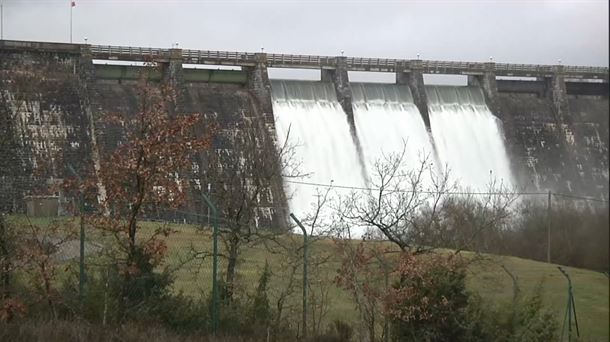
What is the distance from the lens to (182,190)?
956cm

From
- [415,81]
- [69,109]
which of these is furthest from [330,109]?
[69,109]

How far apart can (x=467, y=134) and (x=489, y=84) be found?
3.74 metres

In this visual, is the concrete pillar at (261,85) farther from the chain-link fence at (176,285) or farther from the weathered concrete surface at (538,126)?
the chain-link fence at (176,285)

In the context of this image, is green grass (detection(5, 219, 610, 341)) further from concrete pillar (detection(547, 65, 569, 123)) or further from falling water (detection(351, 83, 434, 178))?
concrete pillar (detection(547, 65, 569, 123))

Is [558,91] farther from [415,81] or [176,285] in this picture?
[176,285]

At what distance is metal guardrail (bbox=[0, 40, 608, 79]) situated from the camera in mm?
34406

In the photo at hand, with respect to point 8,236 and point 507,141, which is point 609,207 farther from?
point 507,141

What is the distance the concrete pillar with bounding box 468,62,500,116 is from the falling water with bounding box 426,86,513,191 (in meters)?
0.33

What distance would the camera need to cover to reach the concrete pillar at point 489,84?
44.2 m

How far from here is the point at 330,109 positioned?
A: 128ft

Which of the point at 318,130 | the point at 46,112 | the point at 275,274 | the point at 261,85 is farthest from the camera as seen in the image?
the point at 318,130

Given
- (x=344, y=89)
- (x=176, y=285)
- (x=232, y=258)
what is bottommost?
(x=176, y=285)

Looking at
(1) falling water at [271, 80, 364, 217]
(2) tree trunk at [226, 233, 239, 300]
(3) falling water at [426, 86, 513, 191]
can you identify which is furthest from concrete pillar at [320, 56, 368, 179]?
(2) tree trunk at [226, 233, 239, 300]

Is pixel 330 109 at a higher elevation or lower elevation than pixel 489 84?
lower
